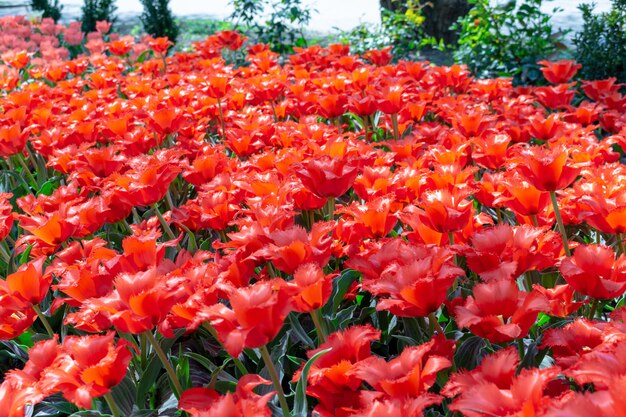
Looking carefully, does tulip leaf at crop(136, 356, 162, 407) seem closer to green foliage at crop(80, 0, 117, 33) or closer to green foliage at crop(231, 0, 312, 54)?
green foliage at crop(231, 0, 312, 54)

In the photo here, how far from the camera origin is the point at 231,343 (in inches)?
45.6

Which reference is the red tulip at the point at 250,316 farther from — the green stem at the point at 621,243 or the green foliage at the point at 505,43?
the green foliage at the point at 505,43

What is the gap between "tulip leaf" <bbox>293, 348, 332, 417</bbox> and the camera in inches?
48.6

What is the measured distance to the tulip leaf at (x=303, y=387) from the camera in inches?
48.6

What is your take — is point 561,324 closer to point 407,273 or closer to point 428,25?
point 407,273

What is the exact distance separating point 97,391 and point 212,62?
4.25 metres

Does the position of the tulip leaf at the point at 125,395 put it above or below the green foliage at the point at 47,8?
below

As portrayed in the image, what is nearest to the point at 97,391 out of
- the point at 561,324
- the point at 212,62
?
the point at 561,324

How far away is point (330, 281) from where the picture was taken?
54.2 inches

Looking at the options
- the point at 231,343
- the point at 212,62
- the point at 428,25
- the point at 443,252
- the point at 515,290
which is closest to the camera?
the point at 231,343

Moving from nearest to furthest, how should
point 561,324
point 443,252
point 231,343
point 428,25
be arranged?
point 231,343
point 443,252
point 561,324
point 428,25

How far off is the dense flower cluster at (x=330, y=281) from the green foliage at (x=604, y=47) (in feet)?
9.27

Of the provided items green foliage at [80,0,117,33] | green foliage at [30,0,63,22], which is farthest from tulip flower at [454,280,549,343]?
green foliage at [30,0,63,22]

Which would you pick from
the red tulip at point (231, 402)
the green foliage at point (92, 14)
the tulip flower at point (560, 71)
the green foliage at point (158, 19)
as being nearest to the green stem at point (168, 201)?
the red tulip at point (231, 402)
